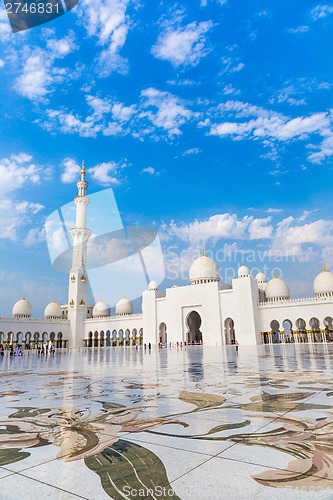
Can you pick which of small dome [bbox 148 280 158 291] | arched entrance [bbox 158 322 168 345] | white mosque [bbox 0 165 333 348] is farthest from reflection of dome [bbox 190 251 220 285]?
arched entrance [bbox 158 322 168 345]

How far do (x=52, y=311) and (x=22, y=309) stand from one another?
357 cm

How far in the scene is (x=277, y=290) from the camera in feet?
100

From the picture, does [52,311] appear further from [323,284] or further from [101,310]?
[323,284]

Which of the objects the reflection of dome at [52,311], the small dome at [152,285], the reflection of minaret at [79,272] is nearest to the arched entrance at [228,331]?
the small dome at [152,285]

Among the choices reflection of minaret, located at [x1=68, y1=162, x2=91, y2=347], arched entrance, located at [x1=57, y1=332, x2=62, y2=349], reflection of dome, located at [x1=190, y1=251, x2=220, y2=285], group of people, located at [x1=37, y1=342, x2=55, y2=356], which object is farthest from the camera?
arched entrance, located at [x1=57, y1=332, x2=62, y2=349]

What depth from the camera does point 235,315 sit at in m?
28.5

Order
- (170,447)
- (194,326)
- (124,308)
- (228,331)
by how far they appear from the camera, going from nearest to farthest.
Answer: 1. (170,447)
2. (228,331)
3. (194,326)
4. (124,308)

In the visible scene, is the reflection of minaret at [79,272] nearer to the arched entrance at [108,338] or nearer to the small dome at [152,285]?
the arched entrance at [108,338]

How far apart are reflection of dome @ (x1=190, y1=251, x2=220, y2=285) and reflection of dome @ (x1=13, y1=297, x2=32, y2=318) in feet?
61.8

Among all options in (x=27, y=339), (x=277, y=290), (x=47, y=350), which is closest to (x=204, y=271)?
(x=277, y=290)

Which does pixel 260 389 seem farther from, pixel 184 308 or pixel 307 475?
pixel 184 308

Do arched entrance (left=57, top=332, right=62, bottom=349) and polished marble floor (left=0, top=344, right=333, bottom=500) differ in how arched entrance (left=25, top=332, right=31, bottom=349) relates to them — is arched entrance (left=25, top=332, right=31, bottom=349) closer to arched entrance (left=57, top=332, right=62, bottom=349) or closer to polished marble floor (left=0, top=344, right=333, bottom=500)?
arched entrance (left=57, top=332, right=62, bottom=349)

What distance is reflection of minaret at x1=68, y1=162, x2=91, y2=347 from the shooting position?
3491 centimetres

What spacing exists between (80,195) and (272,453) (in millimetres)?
36326
